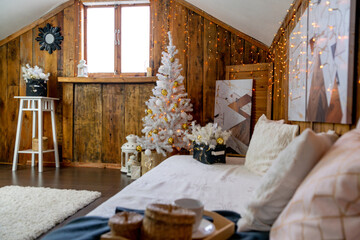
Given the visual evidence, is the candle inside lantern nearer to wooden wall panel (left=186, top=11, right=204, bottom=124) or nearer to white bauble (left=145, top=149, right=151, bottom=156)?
wooden wall panel (left=186, top=11, right=204, bottom=124)

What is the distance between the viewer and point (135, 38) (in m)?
4.23

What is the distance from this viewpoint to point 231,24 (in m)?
3.70

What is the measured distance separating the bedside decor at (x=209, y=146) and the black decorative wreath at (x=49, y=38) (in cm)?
315

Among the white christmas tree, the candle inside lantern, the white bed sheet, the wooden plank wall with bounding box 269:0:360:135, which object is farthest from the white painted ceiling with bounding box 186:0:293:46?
the white bed sheet

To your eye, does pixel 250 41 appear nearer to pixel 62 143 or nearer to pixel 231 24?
pixel 231 24

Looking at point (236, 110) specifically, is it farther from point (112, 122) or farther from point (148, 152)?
point (112, 122)

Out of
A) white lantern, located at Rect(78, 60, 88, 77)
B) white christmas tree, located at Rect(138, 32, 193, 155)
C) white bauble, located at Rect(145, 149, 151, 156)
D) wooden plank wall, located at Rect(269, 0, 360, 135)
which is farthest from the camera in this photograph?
white lantern, located at Rect(78, 60, 88, 77)

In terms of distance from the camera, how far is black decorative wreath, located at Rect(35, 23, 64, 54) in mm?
4246

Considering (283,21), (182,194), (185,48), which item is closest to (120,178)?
(185,48)

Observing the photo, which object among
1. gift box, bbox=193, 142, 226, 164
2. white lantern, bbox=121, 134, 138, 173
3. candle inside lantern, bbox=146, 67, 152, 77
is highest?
candle inside lantern, bbox=146, 67, 152, 77

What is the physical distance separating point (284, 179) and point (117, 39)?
13.0 feet

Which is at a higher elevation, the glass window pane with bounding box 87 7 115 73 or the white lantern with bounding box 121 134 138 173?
the glass window pane with bounding box 87 7 115 73

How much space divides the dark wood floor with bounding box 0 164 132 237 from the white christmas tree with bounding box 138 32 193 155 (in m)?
0.63

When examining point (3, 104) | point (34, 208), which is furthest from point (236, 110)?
point (3, 104)
